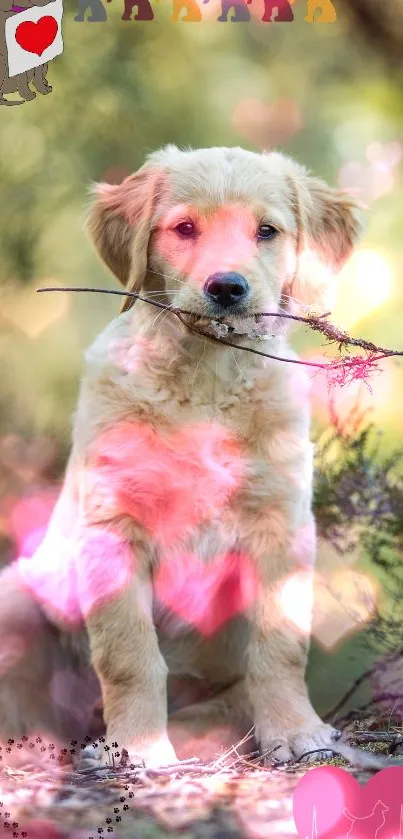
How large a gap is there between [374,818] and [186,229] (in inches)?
56.0

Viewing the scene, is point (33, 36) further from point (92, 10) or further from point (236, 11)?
point (236, 11)

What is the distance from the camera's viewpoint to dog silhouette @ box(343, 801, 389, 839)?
2.21 m

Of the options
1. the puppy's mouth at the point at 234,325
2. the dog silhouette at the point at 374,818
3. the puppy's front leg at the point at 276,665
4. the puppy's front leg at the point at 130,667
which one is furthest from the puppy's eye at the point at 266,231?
the dog silhouette at the point at 374,818

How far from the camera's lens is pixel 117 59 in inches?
113

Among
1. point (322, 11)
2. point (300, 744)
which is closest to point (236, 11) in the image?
point (322, 11)

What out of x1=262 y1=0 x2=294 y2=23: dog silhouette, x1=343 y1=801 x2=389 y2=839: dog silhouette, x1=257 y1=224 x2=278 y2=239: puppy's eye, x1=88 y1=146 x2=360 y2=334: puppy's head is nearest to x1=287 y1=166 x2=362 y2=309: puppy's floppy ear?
x1=88 y1=146 x2=360 y2=334: puppy's head

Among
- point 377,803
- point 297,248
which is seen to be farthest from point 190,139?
point 377,803

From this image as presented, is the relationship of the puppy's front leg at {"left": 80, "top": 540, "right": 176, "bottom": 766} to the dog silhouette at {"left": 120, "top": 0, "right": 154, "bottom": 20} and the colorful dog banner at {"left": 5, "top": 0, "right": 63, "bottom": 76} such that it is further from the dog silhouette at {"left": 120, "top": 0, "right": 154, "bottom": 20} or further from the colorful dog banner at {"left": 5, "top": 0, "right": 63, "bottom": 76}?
the dog silhouette at {"left": 120, "top": 0, "right": 154, "bottom": 20}

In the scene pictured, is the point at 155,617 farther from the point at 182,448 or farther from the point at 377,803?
the point at 377,803

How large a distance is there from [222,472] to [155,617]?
17.5 inches

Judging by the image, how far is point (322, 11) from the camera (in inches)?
109

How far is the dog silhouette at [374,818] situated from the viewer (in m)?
2.21

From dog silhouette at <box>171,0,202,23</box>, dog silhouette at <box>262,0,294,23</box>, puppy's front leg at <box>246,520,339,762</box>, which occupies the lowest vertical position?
puppy's front leg at <box>246,520,339,762</box>

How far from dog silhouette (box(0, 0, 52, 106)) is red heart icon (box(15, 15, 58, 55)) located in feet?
0.13
